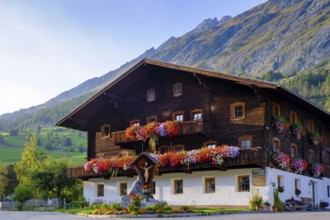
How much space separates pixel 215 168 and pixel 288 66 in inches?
6297

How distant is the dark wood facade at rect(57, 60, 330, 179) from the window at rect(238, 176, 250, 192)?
1322mm

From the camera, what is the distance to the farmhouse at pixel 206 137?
33.6 meters

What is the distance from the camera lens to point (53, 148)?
14275cm

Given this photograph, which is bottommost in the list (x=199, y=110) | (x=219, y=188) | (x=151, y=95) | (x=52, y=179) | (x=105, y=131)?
(x=219, y=188)

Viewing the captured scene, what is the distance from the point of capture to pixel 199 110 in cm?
3684

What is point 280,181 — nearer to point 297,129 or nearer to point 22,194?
point 297,129

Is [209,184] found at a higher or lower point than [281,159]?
lower

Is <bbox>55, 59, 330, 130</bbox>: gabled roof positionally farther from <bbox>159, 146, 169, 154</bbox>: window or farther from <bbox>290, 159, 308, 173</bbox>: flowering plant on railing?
<bbox>159, 146, 169, 154</bbox>: window

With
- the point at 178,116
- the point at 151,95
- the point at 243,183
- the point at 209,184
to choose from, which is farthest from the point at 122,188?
the point at 243,183

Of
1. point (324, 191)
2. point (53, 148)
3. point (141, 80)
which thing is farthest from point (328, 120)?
point (53, 148)

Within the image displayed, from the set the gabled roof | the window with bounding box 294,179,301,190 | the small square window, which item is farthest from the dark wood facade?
the window with bounding box 294,179,301,190

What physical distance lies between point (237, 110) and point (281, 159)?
438 cm

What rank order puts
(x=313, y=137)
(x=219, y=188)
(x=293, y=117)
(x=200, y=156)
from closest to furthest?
(x=200, y=156), (x=219, y=188), (x=293, y=117), (x=313, y=137)

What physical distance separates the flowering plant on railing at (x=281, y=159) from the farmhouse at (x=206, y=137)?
8cm
